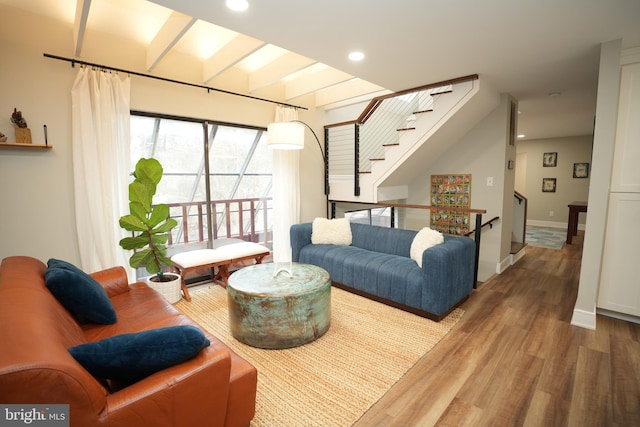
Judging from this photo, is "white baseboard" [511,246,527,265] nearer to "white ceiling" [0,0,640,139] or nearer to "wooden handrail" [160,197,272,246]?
"white ceiling" [0,0,640,139]

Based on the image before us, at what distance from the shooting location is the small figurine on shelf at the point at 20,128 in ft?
8.63

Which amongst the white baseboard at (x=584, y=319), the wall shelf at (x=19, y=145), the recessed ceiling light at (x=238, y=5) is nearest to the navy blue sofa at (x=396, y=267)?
the white baseboard at (x=584, y=319)

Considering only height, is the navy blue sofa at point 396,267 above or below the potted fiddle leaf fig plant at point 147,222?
below

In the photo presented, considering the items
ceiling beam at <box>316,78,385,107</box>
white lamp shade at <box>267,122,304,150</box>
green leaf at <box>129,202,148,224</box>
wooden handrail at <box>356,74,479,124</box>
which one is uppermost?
ceiling beam at <box>316,78,385,107</box>

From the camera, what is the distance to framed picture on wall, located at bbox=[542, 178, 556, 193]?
7963mm

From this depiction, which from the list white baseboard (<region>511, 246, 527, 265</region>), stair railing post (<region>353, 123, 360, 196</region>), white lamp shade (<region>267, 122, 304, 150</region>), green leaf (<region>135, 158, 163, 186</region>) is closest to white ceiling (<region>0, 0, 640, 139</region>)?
white lamp shade (<region>267, 122, 304, 150</region>)

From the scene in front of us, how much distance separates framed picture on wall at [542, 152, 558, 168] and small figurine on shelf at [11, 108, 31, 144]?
1008 cm

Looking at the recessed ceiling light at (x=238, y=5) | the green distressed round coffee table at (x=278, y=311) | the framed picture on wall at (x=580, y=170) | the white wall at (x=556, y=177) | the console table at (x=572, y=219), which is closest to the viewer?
the recessed ceiling light at (x=238, y=5)

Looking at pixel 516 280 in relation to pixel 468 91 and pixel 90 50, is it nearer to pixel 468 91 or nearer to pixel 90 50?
pixel 468 91

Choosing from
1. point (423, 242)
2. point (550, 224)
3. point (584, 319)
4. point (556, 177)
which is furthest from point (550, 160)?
point (423, 242)

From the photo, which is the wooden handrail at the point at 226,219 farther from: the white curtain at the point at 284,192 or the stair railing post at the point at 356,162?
the stair railing post at the point at 356,162

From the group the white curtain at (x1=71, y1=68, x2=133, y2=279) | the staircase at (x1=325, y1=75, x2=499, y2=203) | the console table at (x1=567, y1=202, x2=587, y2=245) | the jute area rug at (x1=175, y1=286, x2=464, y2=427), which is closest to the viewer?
the jute area rug at (x1=175, y1=286, x2=464, y2=427)

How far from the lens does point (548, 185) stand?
8047 mm

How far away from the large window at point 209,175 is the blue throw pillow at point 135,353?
9.85 feet
